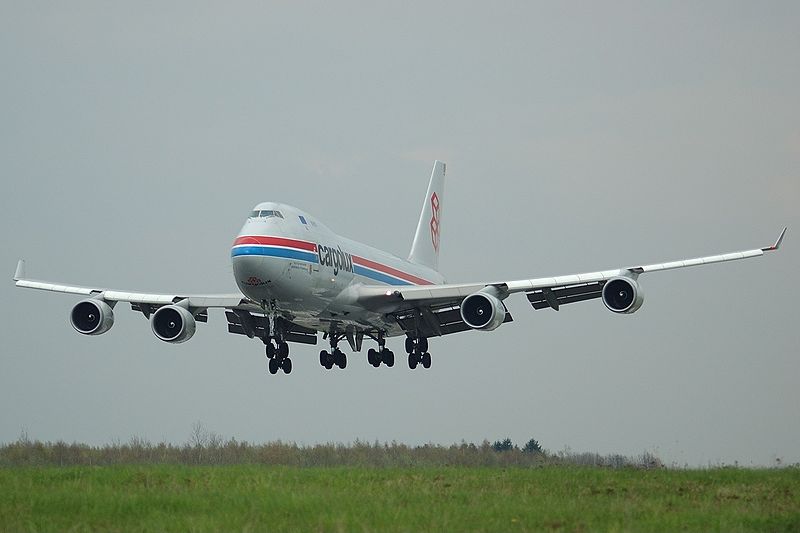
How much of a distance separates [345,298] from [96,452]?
34.5ft

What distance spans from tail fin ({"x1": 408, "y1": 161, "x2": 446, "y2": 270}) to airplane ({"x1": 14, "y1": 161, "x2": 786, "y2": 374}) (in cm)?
953

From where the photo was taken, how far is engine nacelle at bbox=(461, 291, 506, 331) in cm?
4269

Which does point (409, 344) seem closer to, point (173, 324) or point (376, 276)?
point (376, 276)

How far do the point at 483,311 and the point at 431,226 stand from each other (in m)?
22.6

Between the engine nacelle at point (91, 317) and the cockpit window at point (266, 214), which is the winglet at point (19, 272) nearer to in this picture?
the engine nacelle at point (91, 317)

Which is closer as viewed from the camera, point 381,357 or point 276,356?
Answer: point 276,356

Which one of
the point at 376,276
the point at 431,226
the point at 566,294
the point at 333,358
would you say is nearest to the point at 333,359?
the point at 333,358

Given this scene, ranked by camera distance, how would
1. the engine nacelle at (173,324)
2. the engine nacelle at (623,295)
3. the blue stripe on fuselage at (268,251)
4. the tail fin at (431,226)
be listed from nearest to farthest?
the blue stripe on fuselage at (268,251), the engine nacelle at (623,295), the engine nacelle at (173,324), the tail fin at (431,226)

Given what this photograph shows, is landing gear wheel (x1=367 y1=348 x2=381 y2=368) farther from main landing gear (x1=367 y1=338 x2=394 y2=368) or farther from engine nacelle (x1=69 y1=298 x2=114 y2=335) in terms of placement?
engine nacelle (x1=69 y1=298 x2=114 y2=335)

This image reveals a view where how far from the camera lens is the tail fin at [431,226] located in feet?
206

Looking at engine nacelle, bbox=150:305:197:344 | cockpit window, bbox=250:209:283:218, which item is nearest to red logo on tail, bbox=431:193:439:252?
engine nacelle, bbox=150:305:197:344

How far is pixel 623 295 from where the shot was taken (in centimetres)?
4138

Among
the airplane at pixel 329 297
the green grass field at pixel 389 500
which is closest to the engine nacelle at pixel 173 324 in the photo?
the airplane at pixel 329 297

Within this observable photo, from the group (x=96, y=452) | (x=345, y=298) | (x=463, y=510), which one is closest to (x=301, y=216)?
(x=345, y=298)
